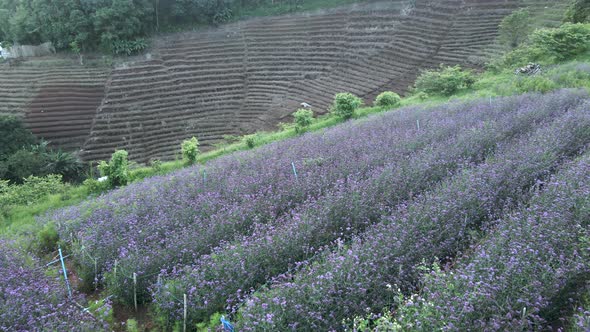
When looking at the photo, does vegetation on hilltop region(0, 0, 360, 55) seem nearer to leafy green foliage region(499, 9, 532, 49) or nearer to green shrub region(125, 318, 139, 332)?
leafy green foliage region(499, 9, 532, 49)

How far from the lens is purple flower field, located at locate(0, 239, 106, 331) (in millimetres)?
4492

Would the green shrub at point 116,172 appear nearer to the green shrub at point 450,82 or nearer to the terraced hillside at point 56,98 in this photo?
the green shrub at point 450,82

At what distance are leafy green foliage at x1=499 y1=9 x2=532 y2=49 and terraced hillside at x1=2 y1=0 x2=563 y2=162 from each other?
1.46 metres

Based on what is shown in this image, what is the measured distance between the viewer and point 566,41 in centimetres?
1841

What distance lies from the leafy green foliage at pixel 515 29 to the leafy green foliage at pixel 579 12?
7.22 feet

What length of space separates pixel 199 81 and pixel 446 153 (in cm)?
2710

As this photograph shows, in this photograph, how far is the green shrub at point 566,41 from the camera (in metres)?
18.2

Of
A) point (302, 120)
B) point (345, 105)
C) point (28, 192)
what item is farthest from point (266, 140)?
point (28, 192)

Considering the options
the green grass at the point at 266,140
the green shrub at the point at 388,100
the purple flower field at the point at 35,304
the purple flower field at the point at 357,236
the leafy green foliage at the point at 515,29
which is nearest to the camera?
the purple flower field at the point at 357,236

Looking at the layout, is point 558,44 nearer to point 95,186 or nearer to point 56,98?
point 95,186

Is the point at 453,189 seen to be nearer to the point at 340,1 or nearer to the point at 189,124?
the point at 189,124

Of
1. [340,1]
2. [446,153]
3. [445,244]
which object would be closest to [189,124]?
[340,1]

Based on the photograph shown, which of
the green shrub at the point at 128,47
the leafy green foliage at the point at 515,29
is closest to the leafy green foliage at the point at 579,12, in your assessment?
the leafy green foliage at the point at 515,29

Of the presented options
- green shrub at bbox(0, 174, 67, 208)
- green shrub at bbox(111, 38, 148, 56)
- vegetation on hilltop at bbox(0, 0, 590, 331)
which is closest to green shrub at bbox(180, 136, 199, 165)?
green shrub at bbox(0, 174, 67, 208)
